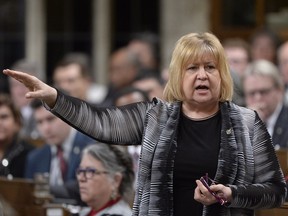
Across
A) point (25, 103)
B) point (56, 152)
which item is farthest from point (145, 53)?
point (56, 152)

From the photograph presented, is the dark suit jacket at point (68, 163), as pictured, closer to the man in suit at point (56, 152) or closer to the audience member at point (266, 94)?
the man in suit at point (56, 152)

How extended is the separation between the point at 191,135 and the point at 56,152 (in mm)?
3846

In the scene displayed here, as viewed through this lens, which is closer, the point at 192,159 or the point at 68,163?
the point at 192,159

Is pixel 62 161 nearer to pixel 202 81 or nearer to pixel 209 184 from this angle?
pixel 202 81

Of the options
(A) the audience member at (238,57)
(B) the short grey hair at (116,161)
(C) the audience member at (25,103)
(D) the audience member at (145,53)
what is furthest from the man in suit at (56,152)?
(D) the audience member at (145,53)

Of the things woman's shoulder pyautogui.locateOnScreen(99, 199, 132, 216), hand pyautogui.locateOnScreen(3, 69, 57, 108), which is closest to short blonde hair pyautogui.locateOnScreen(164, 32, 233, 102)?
hand pyautogui.locateOnScreen(3, 69, 57, 108)

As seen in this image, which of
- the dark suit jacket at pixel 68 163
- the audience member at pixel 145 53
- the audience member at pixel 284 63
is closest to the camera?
the dark suit jacket at pixel 68 163

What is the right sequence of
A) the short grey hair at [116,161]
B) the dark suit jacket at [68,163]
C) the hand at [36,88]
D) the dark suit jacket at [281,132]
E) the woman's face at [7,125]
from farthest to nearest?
1. the woman's face at [7,125]
2. the dark suit jacket at [281,132]
3. the dark suit jacket at [68,163]
4. the short grey hair at [116,161]
5. the hand at [36,88]

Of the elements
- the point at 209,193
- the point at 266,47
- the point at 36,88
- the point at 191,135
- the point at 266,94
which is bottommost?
the point at 209,193

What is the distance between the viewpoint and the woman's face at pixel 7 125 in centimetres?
979

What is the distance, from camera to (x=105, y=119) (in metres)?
5.89

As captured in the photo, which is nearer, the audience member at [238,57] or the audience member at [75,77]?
the audience member at [238,57]

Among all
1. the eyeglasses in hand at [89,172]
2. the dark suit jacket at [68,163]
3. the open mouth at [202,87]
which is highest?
the open mouth at [202,87]

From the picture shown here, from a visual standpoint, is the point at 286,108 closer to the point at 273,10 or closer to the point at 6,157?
the point at 6,157
